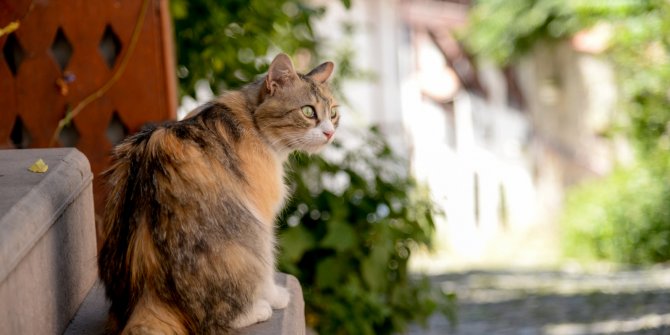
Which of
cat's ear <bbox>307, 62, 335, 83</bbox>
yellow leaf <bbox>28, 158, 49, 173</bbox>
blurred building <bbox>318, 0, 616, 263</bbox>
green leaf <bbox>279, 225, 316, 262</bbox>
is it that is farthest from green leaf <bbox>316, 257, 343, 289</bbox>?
blurred building <bbox>318, 0, 616, 263</bbox>

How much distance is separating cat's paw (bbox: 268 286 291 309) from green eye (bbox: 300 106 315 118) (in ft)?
1.50

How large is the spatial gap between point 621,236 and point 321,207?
280 inches

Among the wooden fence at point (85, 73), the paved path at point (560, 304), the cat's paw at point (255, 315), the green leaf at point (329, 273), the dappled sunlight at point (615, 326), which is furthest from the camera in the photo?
the paved path at point (560, 304)

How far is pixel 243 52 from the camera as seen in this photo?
5559mm

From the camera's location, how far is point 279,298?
2752 mm

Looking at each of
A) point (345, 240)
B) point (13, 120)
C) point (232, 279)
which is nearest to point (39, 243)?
point (232, 279)

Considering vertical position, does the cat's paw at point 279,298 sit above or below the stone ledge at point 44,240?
below

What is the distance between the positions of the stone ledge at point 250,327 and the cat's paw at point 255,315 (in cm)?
1

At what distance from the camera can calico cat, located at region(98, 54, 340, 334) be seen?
2348 mm

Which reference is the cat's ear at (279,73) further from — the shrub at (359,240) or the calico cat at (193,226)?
the shrub at (359,240)

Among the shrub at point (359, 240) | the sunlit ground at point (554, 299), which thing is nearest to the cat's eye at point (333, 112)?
the shrub at point (359, 240)

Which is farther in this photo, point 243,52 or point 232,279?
point 243,52

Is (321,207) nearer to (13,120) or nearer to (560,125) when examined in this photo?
(13,120)

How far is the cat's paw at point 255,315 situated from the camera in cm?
249
